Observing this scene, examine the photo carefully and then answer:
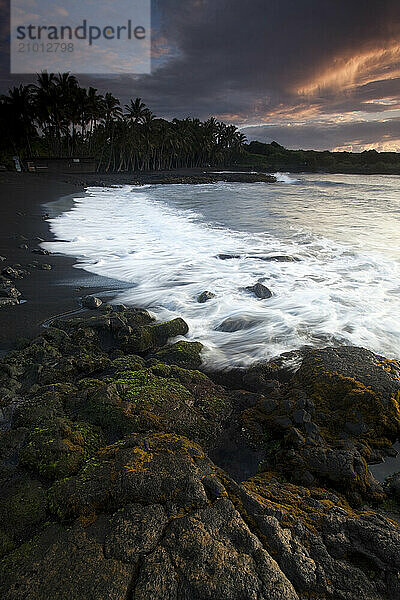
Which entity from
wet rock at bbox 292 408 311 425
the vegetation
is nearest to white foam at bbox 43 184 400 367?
wet rock at bbox 292 408 311 425

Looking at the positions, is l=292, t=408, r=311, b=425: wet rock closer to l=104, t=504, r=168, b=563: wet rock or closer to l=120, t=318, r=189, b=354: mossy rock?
l=104, t=504, r=168, b=563: wet rock

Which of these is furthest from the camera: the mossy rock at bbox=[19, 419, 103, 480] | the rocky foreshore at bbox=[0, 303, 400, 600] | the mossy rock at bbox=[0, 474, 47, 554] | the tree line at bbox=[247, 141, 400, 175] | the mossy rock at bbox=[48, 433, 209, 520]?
the tree line at bbox=[247, 141, 400, 175]

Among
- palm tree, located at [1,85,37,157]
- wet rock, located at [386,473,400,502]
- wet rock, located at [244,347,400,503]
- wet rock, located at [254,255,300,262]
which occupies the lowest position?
wet rock, located at [386,473,400,502]

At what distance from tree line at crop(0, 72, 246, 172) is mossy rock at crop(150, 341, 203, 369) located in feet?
156

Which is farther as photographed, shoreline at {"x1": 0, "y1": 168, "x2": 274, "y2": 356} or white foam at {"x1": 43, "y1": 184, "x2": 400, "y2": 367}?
white foam at {"x1": 43, "y1": 184, "x2": 400, "y2": 367}

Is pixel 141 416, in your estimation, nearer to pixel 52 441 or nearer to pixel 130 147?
pixel 52 441

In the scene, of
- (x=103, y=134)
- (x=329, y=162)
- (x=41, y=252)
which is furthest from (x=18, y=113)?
(x=329, y=162)

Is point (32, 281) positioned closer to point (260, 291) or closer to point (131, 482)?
point (260, 291)

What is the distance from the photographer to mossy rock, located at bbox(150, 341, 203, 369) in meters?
4.33

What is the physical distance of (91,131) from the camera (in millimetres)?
61812

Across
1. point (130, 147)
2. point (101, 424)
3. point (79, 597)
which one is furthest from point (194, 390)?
point (130, 147)

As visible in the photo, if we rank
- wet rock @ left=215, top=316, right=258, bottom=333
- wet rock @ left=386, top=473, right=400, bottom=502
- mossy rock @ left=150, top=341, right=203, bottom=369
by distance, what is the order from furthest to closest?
wet rock @ left=215, top=316, right=258, bottom=333, mossy rock @ left=150, top=341, right=203, bottom=369, wet rock @ left=386, top=473, right=400, bottom=502

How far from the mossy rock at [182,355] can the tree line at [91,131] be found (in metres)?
47.5

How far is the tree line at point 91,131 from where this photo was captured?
4916 cm
